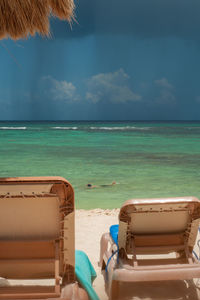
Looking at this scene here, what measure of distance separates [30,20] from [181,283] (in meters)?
2.74

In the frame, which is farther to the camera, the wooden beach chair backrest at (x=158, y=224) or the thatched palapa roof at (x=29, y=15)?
the thatched palapa roof at (x=29, y=15)

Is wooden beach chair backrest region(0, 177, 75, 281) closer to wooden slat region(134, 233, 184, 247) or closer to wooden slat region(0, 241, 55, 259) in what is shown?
wooden slat region(0, 241, 55, 259)

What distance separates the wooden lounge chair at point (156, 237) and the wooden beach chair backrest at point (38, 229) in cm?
39

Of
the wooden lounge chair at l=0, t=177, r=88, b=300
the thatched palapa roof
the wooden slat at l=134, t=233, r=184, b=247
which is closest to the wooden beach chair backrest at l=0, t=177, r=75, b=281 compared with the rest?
the wooden lounge chair at l=0, t=177, r=88, b=300

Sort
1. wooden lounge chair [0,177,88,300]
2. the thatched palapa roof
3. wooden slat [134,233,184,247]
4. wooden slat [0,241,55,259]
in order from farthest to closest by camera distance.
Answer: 1. the thatched palapa roof
2. wooden slat [134,233,184,247]
3. wooden slat [0,241,55,259]
4. wooden lounge chair [0,177,88,300]

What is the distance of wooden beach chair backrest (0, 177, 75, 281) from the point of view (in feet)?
5.44

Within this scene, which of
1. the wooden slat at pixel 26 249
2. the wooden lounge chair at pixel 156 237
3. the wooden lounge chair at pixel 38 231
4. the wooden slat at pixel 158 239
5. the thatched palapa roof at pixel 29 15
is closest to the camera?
the wooden lounge chair at pixel 38 231

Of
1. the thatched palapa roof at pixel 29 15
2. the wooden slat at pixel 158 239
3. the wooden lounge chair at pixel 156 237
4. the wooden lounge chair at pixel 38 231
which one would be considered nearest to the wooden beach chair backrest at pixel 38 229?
the wooden lounge chair at pixel 38 231

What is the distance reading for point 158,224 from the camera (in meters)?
2.07

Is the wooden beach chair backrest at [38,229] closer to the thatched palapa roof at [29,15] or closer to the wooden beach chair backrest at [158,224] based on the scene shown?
the wooden beach chair backrest at [158,224]

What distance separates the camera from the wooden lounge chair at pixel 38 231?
164 cm

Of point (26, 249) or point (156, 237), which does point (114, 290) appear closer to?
point (156, 237)

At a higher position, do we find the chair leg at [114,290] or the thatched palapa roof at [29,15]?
the thatched palapa roof at [29,15]

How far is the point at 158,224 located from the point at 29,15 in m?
2.23
